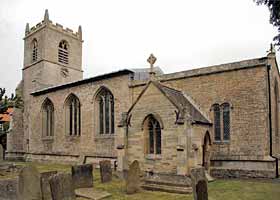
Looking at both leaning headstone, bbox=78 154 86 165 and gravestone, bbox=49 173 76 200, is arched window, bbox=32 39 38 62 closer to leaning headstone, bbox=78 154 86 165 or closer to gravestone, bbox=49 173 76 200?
leaning headstone, bbox=78 154 86 165

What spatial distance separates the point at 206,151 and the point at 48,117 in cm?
1759

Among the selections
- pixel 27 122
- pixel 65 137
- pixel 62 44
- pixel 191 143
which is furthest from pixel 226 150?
pixel 62 44

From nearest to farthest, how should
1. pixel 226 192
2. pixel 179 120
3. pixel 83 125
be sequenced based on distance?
pixel 226 192
pixel 179 120
pixel 83 125

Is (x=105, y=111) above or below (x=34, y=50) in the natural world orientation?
below

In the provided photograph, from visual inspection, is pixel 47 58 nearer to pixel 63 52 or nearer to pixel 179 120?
pixel 63 52

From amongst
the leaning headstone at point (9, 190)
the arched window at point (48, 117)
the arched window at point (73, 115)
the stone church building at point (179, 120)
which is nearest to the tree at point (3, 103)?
the stone church building at point (179, 120)

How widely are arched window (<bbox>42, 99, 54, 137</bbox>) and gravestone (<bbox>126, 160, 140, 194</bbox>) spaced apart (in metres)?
17.6

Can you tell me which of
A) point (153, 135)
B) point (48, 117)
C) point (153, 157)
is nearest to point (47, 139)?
point (48, 117)

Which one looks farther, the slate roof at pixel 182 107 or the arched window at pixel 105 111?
the arched window at pixel 105 111

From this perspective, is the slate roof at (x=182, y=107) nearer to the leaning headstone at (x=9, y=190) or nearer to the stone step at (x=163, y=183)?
the stone step at (x=163, y=183)

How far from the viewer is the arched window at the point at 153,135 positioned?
1465 centimetres

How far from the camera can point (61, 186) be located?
8.48m

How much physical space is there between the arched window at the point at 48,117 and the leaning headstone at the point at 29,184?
18738mm

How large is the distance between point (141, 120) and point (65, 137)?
11.9 meters
